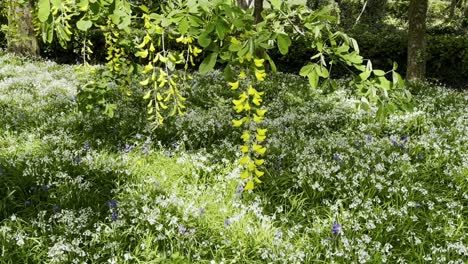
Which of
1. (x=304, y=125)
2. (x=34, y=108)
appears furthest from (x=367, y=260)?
(x=34, y=108)

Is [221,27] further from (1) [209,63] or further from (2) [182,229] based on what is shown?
(2) [182,229]

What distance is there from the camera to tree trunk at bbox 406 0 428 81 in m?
8.94

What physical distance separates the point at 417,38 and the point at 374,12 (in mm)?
11935

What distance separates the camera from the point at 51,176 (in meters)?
4.49

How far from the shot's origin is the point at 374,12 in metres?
20.2

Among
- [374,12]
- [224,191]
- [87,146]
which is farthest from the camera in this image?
[374,12]

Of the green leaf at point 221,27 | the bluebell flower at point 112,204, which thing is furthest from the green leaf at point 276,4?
the bluebell flower at point 112,204

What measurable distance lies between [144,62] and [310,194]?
31.2ft

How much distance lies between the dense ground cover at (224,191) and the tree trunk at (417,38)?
2985 millimetres

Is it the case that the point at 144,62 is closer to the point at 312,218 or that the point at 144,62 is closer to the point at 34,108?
the point at 34,108

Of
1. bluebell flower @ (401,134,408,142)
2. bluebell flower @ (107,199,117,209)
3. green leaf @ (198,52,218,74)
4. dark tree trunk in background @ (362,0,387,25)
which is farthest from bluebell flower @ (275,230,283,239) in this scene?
dark tree trunk in background @ (362,0,387,25)

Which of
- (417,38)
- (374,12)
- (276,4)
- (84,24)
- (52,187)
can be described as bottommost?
(52,187)

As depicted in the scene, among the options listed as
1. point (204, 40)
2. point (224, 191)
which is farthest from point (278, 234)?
point (204, 40)

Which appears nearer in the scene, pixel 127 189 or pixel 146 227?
pixel 146 227
